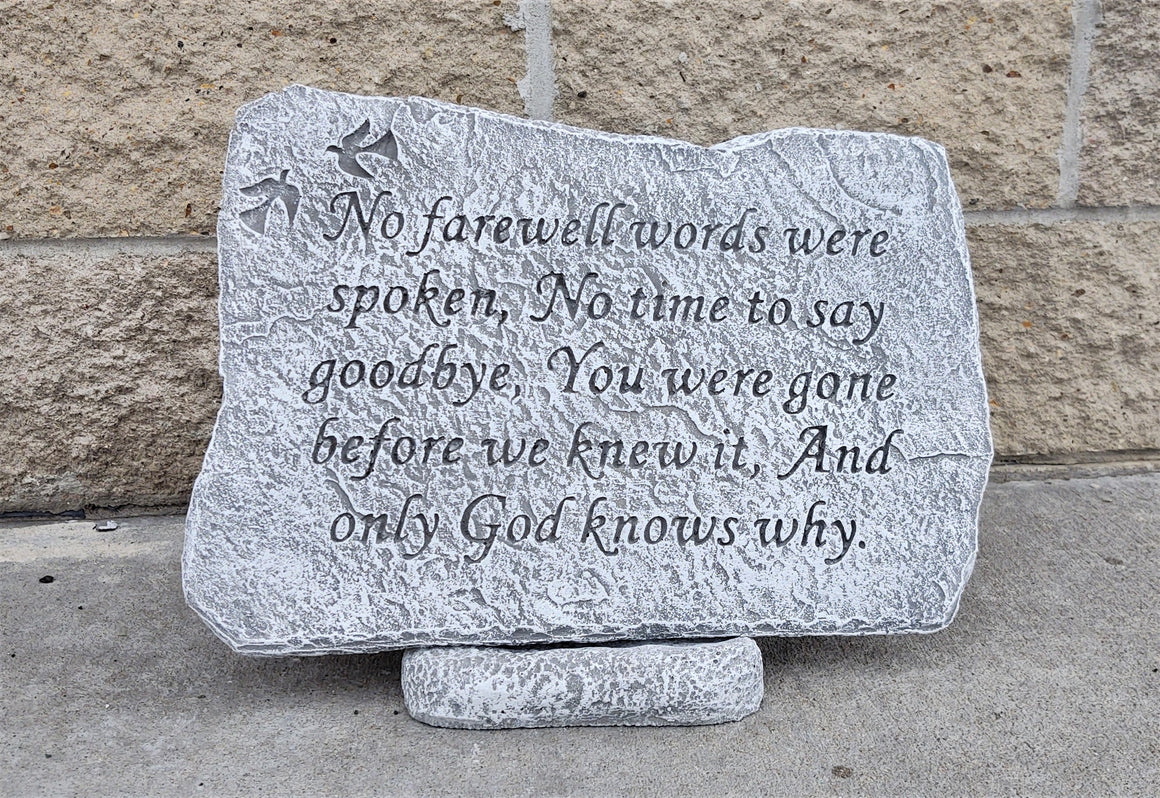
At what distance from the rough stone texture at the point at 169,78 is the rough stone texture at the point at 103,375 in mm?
77

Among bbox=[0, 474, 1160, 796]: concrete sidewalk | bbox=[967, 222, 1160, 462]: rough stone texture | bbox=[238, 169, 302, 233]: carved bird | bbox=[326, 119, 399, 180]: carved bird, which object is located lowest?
bbox=[0, 474, 1160, 796]: concrete sidewalk

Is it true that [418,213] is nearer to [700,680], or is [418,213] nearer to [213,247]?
[213,247]

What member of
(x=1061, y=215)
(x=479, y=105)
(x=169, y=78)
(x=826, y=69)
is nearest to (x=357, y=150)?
(x=479, y=105)

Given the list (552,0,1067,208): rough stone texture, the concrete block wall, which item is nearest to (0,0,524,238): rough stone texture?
the concrete block wall

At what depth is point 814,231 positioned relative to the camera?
1526 millimetres

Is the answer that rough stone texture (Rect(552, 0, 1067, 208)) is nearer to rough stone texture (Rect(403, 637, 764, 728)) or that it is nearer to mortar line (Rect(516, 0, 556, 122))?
mortar line (Rect(516, 0, 556, 122))

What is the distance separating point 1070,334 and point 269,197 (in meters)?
1.47

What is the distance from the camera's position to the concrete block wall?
1.78 metres

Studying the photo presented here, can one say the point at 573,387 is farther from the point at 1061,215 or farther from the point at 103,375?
the point at 1061,215

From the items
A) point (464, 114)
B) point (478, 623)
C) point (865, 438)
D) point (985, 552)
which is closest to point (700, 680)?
point (478, 623)

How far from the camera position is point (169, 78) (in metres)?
1.78

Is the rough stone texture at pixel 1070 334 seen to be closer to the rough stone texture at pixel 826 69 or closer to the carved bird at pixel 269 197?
the rough stone texture at pixel 826 69

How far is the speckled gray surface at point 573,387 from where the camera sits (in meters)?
1.46

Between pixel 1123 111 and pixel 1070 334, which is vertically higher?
pixel 1123 111
